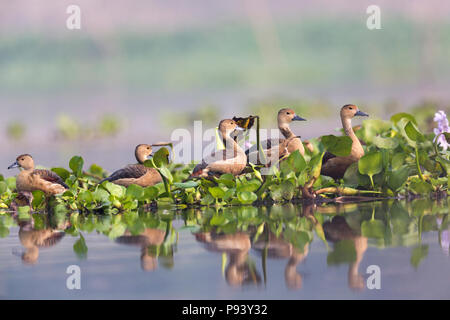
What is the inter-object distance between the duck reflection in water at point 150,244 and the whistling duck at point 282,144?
5.03 feet

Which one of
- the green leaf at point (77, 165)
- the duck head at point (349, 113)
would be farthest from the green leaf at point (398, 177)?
the green leaf at point (77, 165)

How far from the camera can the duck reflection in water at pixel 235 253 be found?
118 inches

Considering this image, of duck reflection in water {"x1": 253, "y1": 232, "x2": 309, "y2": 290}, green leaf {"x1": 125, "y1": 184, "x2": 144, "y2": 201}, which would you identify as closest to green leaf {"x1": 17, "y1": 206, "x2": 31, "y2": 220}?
green leaf {"x1": 125, "y1": 184, "x2": 144, "y2": 201}

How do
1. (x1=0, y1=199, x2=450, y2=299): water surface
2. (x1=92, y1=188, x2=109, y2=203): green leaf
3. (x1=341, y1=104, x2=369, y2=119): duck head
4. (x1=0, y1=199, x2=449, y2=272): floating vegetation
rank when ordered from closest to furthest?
(x1=0, y1=199, x2=450, y2=299): water surface → (x1=0, y1=199, x2=449, y2=272): floating vegetation → (x1=92, y1=188, x2=109, y2=203): green leaf → (x1=341, y1=104, x2=369, y2=119): duck head

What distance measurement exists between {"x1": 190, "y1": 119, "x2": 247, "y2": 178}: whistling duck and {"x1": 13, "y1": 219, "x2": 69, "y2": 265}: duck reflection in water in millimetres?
1192

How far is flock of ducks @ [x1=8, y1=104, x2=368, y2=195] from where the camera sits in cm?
554

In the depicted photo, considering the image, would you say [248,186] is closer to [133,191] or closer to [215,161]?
[215,161]

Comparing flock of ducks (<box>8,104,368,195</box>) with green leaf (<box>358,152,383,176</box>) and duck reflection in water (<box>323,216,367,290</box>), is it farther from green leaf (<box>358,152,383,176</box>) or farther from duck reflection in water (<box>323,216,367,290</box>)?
duck reflection in water (<box>323,216,367,290</box>)

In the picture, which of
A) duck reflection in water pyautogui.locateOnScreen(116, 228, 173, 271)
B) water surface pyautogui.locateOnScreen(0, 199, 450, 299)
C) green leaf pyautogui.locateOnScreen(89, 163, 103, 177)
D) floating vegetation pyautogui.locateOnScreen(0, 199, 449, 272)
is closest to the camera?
water surface pyautogui.locateOnScreen(0, 199, 450, 299)

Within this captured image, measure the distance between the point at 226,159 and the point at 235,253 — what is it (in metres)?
1.99

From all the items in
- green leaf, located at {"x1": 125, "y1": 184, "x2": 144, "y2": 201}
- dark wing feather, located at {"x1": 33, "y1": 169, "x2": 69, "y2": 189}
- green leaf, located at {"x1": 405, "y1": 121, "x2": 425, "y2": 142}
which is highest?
green leaf, located at {"x1": 405, "y1": 121, "x2": 425, "y2": 142}

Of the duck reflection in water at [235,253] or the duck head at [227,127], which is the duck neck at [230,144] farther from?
the duck reflection in water at [235,253]

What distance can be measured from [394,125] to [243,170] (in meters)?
1.96

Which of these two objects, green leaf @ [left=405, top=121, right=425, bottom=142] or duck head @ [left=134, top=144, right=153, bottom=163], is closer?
green leaf @ [left=405, top=121, right=425, bottom=142]
